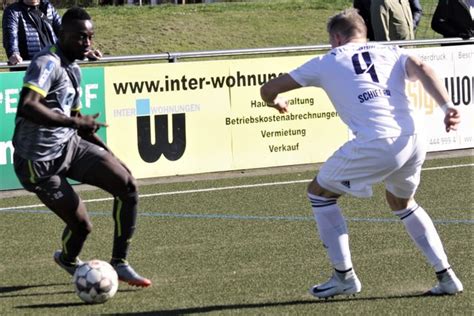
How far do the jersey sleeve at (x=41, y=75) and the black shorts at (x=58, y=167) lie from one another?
55cm

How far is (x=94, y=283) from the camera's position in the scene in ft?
25.1

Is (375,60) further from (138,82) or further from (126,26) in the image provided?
(126,26)

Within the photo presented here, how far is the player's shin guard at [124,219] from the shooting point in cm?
813

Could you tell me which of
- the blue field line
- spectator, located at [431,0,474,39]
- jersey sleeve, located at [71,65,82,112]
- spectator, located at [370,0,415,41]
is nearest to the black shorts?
jersey sleeve, located at [71,65,82,112]

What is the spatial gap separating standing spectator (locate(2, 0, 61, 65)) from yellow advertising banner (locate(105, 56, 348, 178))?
2.68 ft

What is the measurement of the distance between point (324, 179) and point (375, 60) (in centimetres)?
82

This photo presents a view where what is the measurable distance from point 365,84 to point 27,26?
244 inches

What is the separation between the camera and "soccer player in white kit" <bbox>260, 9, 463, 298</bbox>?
24.1ft

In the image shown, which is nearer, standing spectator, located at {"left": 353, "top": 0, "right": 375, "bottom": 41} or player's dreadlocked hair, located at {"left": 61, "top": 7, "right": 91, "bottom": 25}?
player's dreadlocked hair, located at {"left": 61, "top": 7, "right": 91, "bottom": 25}

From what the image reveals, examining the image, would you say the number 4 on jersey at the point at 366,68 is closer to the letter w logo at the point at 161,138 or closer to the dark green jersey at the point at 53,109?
the dark green jersey at the point at 53,109

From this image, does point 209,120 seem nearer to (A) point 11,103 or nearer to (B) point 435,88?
(A) point 11,103

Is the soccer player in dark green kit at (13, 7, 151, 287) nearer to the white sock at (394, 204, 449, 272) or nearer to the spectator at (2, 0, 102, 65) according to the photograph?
the white sock at (394, 204, 449, 272)

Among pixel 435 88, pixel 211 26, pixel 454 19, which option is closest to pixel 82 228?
pixel 435 88

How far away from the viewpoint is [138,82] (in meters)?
13.3
